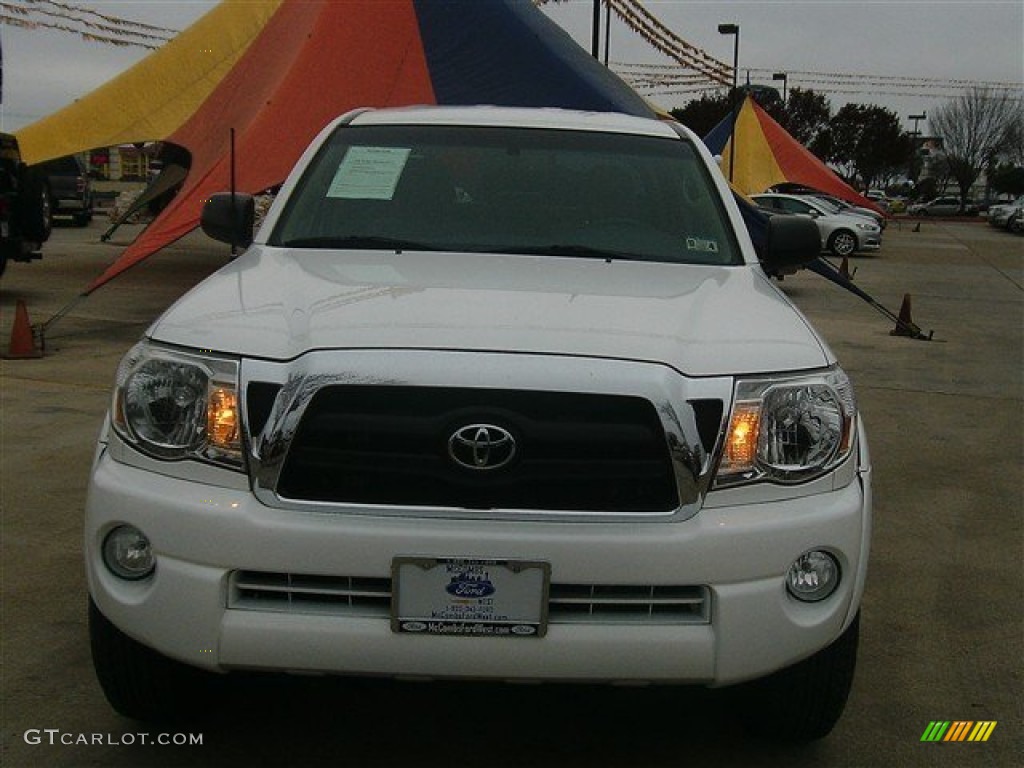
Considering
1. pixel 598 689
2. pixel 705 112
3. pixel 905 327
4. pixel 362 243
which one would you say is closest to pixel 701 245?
pixel 362 243

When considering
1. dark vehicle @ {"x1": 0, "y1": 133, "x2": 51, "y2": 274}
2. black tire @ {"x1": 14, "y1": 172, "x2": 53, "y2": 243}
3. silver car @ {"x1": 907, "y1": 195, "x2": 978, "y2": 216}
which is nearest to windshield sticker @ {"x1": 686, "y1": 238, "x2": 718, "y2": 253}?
dark vehicle @ {"x1": 0, "y1": 133, "x2": 51, "y2": 274}

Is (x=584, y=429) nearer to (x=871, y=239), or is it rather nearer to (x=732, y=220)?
(x=732, y=220)

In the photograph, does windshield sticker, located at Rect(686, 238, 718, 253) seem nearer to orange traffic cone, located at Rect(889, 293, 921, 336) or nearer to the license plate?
the license plate

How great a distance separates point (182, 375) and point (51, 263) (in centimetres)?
1782

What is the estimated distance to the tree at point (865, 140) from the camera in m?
79.0

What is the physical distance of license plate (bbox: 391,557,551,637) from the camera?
2625mm

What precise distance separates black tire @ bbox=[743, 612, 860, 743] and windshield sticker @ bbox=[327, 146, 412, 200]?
2.06 meters

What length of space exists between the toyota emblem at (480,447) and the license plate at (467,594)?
8.4 inches

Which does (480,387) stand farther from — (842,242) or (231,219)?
(842,242)

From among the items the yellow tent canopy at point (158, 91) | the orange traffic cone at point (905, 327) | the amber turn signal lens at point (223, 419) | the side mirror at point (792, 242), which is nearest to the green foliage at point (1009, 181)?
the orange traffic cone at point (905, 327)

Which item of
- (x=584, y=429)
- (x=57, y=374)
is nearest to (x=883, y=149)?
(x=57, y=374)

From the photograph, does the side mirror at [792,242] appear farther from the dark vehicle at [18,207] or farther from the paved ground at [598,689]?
the dark vehicle at [18,207]

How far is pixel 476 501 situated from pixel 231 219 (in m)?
2.19

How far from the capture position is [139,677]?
3031 millimetres
